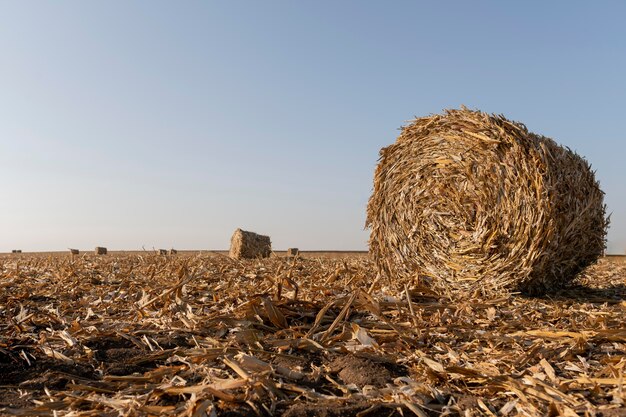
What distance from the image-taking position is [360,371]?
122 inches

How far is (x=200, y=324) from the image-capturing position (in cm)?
416

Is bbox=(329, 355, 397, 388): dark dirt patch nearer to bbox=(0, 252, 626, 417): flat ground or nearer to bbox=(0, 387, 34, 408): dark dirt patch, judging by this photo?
bbox=(0, 252, 626, 417): flat ground

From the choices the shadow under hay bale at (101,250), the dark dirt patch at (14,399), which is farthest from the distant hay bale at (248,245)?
the dark dirt patch at (14,399)

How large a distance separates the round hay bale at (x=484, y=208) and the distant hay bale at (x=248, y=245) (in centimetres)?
878

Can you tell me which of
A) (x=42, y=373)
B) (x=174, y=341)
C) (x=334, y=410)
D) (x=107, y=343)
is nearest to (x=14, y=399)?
(x=42, y=373)

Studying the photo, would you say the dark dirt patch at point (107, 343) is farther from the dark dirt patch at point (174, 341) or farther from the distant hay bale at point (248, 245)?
the distant hay bale at point (248, 245)

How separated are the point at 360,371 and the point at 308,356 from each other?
0.48m

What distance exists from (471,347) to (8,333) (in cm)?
364

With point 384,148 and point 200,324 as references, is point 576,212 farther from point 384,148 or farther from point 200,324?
point 200,324

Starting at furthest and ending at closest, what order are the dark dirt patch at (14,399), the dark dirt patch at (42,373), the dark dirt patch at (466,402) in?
1. the dark dirt patch at (42,373)
2. the dark dirt patch at (14,399)
3. the dark dirt patch at (466,402)

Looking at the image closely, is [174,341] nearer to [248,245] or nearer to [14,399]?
[14,399]

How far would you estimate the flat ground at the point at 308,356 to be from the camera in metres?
2.69

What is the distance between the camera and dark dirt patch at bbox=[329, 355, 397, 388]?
117 inches

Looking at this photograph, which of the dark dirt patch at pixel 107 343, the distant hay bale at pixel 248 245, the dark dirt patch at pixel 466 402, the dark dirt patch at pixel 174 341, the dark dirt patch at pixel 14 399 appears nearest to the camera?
the dark dirt patch at pixel 466 402
